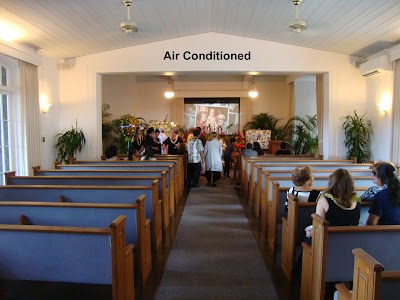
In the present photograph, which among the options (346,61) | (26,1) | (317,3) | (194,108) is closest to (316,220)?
(317,3)

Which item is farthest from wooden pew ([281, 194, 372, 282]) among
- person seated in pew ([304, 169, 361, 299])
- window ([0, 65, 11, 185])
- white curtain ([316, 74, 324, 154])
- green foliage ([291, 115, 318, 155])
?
green foliage ([291, 115, 318, 155])

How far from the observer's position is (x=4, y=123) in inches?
224

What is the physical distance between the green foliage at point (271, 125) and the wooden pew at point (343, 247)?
932 cm

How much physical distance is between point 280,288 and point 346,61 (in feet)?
19.9

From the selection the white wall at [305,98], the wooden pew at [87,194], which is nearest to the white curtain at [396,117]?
the wooden pew at [87,194]

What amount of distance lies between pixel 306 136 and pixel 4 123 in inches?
314

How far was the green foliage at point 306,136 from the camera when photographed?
10.0 meters

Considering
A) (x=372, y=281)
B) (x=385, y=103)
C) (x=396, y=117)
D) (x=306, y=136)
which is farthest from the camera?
(x=306, y=136)

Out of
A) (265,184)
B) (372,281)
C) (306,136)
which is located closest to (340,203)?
(372,281)

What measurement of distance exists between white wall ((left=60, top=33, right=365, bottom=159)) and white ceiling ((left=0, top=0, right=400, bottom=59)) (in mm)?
201

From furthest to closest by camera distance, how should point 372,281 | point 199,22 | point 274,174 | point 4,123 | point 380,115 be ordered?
point 380,115, point 199,22, point 4,123, point 274,174, point 372,281

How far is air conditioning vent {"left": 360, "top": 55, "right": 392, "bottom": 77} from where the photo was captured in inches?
243

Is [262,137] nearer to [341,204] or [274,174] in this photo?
[274,174]

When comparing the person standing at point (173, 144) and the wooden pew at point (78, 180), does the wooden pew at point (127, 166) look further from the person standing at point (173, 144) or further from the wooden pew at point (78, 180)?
the person standing at point (173, 144)
